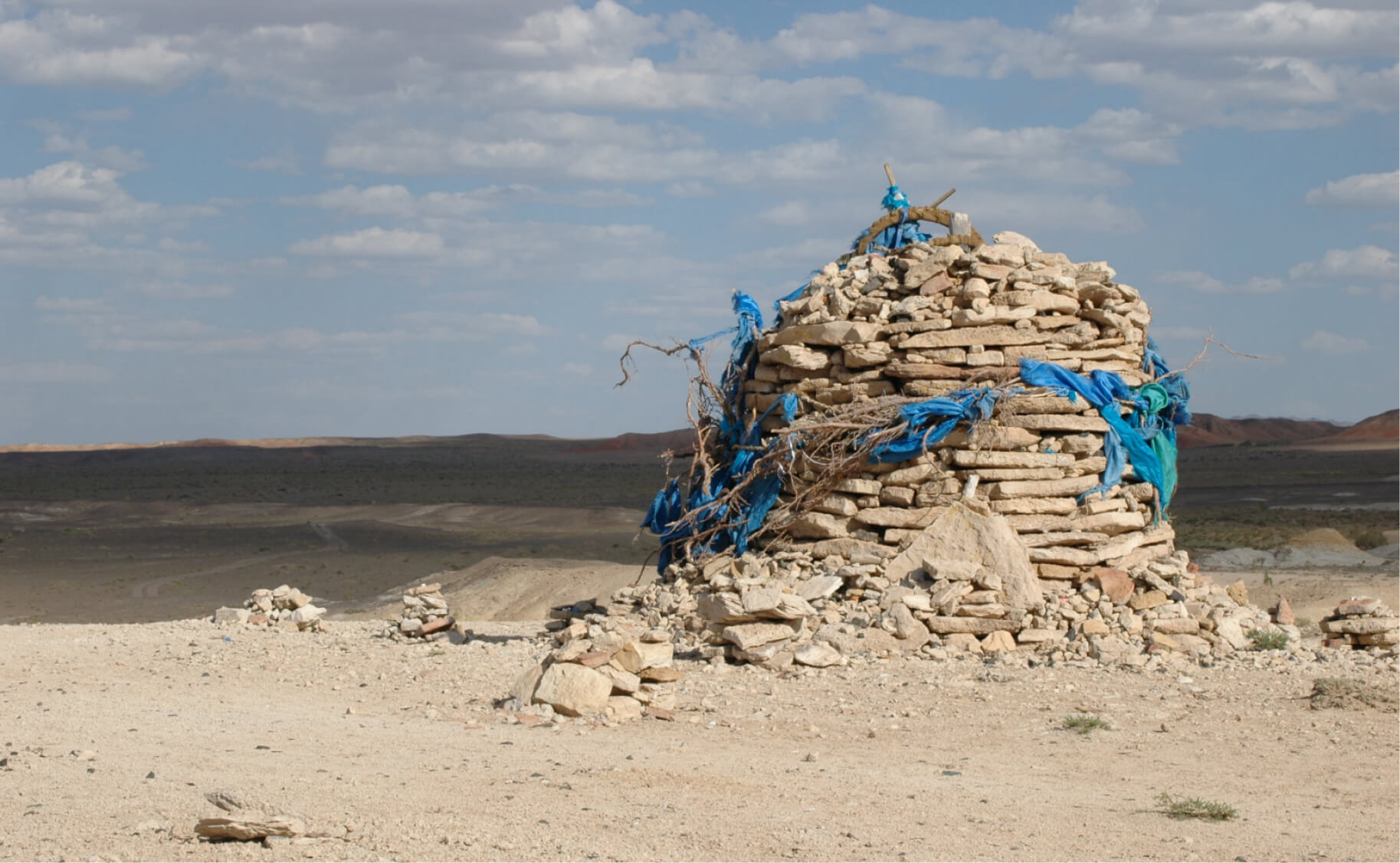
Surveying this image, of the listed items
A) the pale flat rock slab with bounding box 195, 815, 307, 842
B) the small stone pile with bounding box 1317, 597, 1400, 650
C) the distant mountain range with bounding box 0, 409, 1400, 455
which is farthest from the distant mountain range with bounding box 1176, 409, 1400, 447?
the pale flat rock slab with bounding box 195, 815, 307, 842

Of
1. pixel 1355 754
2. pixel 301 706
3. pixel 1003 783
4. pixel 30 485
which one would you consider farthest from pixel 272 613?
pixel 30 485

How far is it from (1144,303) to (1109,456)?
147 centimetres

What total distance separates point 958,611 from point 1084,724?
169 cm

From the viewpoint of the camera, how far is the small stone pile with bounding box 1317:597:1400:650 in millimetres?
8133

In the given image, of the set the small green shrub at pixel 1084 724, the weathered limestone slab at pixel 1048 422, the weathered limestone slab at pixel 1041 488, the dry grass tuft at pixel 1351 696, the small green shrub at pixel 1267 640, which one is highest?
the weathered limestone slab at pixel 1048 422

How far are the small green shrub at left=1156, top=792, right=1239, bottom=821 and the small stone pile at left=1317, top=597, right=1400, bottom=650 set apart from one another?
3.74 m

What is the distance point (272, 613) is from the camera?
10297mm

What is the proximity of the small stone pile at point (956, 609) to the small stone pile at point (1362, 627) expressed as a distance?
0.24 metres

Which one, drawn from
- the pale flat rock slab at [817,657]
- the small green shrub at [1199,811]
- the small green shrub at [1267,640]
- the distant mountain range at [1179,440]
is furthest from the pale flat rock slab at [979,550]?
the distant mountain range at [1179,440]

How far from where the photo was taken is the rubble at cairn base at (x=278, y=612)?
33.2 feet

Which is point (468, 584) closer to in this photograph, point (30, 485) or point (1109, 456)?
point (1109, 456)

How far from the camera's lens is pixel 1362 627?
322 inches

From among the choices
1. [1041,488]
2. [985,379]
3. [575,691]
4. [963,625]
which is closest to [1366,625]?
[1041,488]

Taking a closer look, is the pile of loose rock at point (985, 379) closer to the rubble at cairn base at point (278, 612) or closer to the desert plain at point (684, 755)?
the desert plain at point (684, 755)
